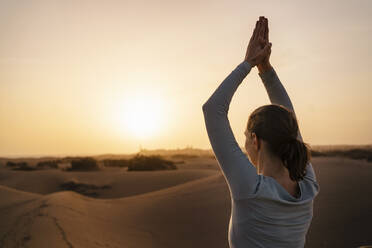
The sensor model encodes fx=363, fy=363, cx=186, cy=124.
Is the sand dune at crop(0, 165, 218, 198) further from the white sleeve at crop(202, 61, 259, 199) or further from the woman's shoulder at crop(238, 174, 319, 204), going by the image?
the white sleeve at crop(202, 61, 259, 199)

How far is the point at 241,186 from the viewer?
4.93 feet

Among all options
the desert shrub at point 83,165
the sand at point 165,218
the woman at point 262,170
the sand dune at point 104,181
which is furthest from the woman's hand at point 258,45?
the desert shrub at point 83,165

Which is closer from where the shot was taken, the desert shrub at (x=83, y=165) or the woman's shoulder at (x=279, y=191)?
the woman's shoulder at (x=279, y=191)

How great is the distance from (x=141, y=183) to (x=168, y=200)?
5961mm

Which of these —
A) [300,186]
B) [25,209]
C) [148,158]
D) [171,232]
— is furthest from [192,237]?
[148,158]

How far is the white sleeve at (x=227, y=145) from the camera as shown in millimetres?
1503

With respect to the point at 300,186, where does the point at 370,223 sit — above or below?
below

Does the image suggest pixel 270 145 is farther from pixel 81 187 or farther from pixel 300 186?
pixel 81 187

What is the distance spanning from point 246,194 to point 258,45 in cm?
76

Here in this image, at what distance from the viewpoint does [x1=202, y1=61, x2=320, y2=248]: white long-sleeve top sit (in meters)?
1.51

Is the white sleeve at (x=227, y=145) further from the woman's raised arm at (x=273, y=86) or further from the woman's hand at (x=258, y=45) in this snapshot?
the woman's raised arm at (x=273, y=86)

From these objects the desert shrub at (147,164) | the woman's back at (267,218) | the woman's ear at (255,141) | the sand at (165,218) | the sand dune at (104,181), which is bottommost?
the desert shrub at (147,164)

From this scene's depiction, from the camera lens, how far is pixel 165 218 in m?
7.83

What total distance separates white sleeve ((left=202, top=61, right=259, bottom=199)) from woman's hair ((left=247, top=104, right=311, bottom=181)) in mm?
171
